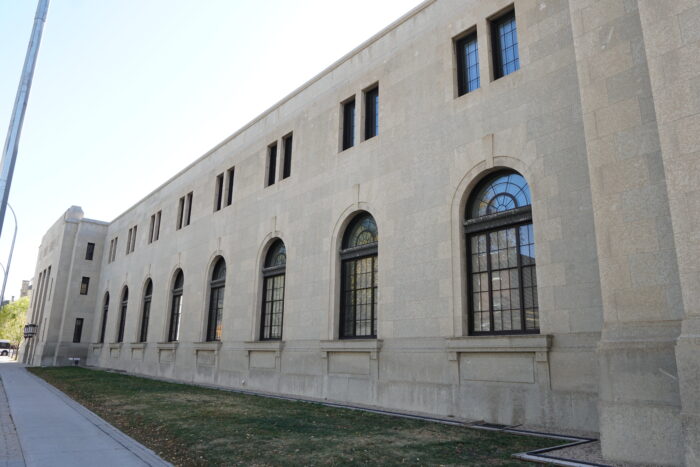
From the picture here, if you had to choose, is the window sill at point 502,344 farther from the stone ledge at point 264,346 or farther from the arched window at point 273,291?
the arched window at point 273,291

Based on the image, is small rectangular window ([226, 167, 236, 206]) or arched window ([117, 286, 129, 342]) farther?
arched window ([117, 286, 129, 342])

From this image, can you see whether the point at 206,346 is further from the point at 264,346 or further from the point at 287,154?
the point at 287,154

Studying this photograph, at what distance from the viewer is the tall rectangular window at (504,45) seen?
1271 centimetres

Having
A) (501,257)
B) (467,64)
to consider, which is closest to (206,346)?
(501,257)

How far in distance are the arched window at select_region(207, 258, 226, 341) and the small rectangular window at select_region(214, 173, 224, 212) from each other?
3.05 metres

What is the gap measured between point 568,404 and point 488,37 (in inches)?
369

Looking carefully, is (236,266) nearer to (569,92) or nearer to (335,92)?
(335,92)

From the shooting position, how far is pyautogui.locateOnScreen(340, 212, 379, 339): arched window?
15469mm

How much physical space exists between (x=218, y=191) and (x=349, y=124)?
35.2 feet

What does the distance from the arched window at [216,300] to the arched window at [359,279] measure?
29.7 feet

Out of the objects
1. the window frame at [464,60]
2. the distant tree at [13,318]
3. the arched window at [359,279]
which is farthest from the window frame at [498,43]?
the distant tree at [13,318]

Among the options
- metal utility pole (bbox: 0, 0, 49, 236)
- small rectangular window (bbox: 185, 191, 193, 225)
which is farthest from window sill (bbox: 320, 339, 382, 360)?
small rectangular window (bbox: 185, 191, 193, 225)

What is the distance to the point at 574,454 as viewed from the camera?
24.2 ft

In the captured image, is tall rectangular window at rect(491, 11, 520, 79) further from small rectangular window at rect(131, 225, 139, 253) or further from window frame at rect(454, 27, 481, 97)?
small rectangular window at rect(131, 225, 139, 253)
